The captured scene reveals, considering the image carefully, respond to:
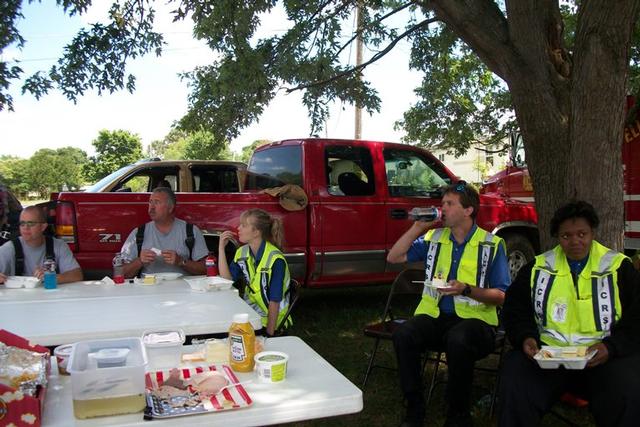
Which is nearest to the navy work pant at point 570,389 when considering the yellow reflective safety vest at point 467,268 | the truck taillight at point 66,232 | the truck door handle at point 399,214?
the yellow reflective safety vest at point 467,268

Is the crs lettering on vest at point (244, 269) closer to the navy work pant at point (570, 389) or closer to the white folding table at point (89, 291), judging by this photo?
the white folding table at point (89, 291)

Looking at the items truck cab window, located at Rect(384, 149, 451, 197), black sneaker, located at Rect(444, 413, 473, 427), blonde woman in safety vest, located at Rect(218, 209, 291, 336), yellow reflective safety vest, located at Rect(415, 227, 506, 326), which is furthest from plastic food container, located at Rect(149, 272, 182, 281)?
truck cab window, located at Rect(384, 149, 451, 197)

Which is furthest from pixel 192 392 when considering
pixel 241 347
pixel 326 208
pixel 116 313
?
pixel 326 208

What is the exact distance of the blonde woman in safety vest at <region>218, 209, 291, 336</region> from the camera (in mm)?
3401

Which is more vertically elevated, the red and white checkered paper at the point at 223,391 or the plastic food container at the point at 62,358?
the plastic food container at the point at 62,358

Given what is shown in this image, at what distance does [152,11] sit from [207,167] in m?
2.11

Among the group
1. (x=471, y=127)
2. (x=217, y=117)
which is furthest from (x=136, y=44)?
(x=471, y=127)

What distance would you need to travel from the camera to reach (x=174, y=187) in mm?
7598

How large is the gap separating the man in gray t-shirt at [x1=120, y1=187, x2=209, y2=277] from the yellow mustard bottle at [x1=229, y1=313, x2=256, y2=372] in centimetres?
236

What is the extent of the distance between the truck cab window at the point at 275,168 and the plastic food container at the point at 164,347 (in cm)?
358

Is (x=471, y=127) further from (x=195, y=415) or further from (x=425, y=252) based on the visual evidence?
(x=195, y=415)

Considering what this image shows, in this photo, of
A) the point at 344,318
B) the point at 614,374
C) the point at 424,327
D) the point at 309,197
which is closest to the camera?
the point at 614,374

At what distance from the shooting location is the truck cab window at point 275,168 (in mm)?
5945

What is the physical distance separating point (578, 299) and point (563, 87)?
167 centimetres
